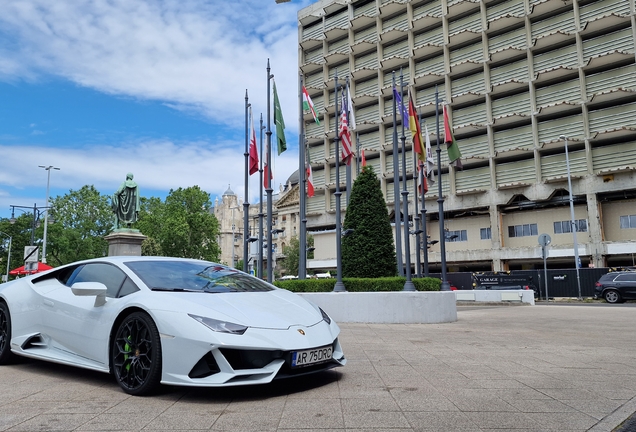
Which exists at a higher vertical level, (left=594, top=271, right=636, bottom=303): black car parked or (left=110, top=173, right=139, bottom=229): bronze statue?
(left=110, top=173, right=139, bottom=229): bronze statue

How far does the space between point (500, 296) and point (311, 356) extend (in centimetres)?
2275

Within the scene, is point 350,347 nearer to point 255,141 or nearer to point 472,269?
point 255,141

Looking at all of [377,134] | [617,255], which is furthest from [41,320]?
[377,134]

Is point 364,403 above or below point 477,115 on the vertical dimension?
below

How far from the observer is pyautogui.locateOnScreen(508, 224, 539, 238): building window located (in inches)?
1794

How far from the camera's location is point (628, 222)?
41000mm

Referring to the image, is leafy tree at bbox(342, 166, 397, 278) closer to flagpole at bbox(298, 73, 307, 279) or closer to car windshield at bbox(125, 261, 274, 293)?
flagpole at bbox(298, 73, 307, 279)

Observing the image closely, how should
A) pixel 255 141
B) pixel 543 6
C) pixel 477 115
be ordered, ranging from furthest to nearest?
pixel 477 115, pixel 543 6, pixel 255 141

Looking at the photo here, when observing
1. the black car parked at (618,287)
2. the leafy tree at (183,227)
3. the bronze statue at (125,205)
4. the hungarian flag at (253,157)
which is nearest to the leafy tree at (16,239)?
the leafy tree at (183,227)

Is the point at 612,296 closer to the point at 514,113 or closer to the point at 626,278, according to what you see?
the point at 626,278

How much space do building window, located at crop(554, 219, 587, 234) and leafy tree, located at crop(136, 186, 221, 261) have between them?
3520 centimetres

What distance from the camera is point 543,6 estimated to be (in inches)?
1750

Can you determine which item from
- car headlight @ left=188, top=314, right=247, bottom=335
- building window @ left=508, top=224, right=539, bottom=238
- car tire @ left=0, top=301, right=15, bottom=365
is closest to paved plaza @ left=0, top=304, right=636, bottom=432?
car tire @ left=0, top=301, right=15, bottom=365

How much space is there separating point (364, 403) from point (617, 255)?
4394cm
